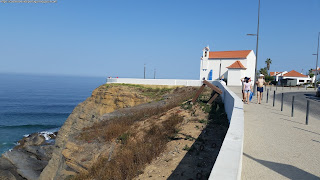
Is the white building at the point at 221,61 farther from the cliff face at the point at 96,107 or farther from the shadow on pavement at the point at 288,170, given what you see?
the shadow on pavement at the point at 288,170

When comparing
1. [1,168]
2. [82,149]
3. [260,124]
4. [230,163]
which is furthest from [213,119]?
[1,168]

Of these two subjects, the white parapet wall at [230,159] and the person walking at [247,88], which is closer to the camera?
the white parapet wall at [230,159]

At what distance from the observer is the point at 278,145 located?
6688 mm

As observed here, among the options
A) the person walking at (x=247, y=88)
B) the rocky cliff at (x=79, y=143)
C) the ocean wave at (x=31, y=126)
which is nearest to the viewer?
the rocky cliff at (x=79, y=143)

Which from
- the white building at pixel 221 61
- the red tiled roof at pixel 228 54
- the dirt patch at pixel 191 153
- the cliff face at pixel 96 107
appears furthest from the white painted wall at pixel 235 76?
the dirt patch at pixel 191 153

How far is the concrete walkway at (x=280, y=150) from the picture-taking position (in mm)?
4934

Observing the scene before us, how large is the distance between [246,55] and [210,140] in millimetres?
44231

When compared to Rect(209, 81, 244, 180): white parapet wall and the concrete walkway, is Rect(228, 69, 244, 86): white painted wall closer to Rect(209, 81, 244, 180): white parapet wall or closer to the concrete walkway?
the concrete walkway

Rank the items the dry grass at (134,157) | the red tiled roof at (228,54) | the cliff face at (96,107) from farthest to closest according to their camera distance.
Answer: the red tiled roof at (228,54) → the cliff face at (96,107) → the dry grass at (134,157)

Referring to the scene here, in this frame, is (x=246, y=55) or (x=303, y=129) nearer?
(x=303, y=129)

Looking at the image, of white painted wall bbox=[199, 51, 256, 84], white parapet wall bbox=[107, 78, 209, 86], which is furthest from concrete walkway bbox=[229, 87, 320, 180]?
white painted wall bbox=[199, 51, 256, 84]

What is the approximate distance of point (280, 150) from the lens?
248 inches

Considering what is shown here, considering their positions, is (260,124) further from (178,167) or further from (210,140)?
(178,167)

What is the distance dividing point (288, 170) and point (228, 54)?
4934 centimetres
